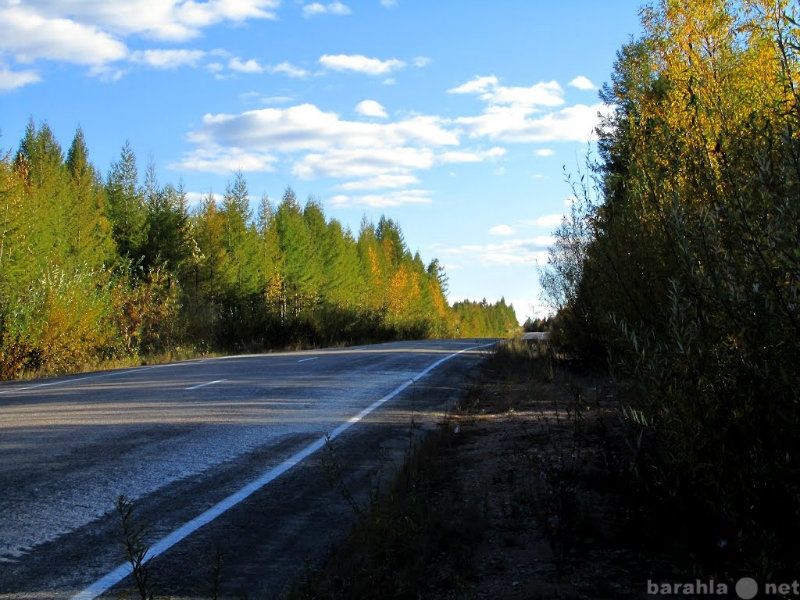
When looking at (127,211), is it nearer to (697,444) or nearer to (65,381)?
(65,381)

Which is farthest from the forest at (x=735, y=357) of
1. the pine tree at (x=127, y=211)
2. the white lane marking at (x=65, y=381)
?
the pine tree at (x=127, y=211)

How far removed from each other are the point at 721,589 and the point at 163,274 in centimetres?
4012

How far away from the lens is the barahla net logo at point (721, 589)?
313 cm

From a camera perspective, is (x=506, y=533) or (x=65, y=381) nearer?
(x=506, y=533)

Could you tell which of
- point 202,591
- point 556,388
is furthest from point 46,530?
point 556,388

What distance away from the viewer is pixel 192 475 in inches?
252

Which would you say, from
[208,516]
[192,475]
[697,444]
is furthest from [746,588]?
[192,475]

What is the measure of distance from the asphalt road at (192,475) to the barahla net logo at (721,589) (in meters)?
2.15

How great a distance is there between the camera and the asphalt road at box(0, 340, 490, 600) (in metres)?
4.29

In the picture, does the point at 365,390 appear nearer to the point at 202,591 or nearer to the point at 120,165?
the point at 202,591

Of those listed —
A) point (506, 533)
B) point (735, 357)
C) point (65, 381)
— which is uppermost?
point (735, 357)

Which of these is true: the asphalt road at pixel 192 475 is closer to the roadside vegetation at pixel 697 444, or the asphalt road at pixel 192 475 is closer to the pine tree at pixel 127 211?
the roadside vegetation at pixel 697 444

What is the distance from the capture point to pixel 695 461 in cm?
382

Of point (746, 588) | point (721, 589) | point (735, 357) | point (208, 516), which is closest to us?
point (746, 588)
